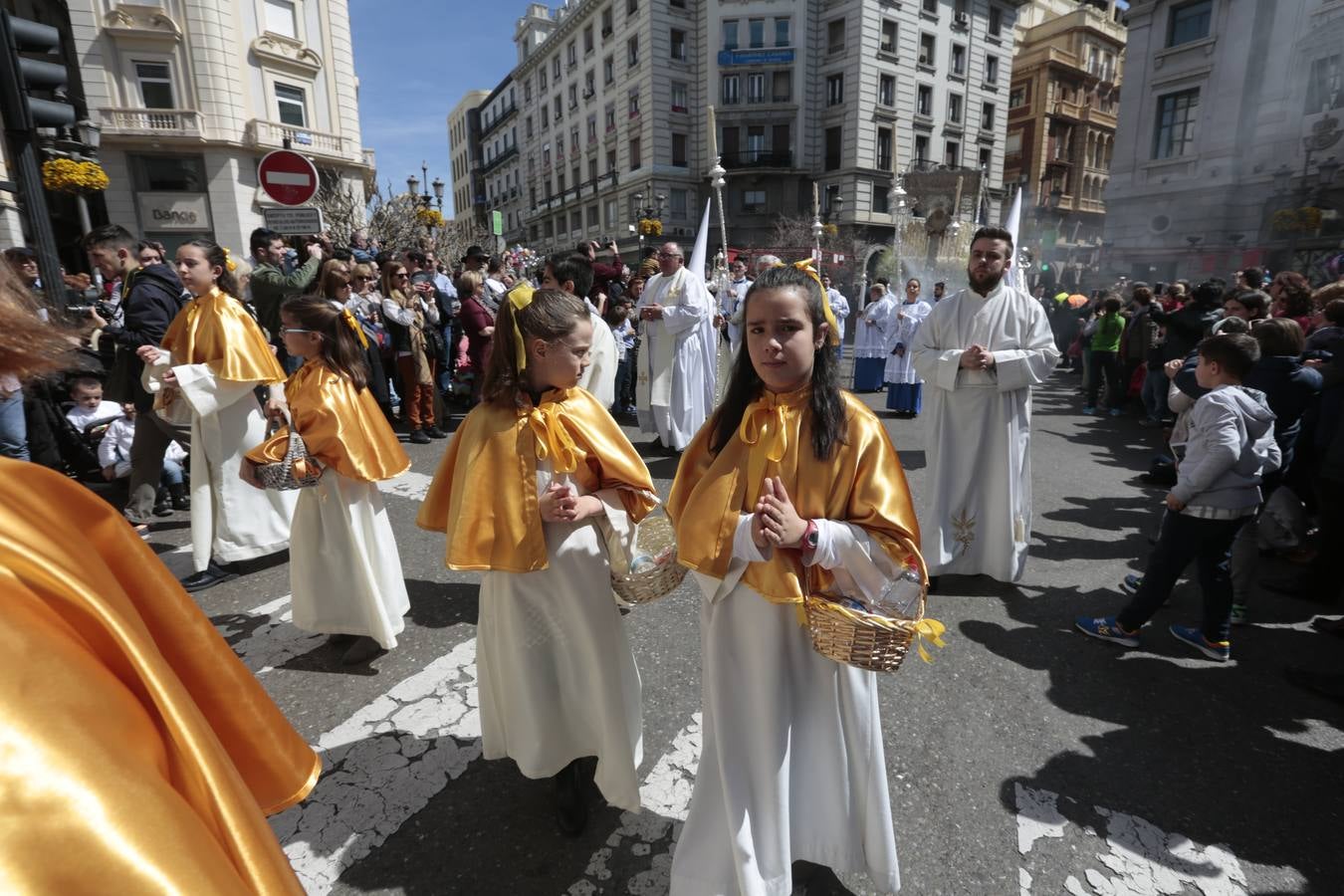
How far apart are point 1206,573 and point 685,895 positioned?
3170mm

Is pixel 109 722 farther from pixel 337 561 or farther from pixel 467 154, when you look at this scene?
pixel 467 154

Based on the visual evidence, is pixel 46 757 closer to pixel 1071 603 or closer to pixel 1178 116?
pixel 1071 603

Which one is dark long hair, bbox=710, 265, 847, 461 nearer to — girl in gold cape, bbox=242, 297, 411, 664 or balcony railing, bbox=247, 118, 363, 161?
girl in gold cape, bbox=242, 297, 411, 664

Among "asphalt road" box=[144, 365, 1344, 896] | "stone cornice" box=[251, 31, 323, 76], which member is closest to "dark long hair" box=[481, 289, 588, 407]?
"asphalt road" box=[144, 365, 1344, 896]

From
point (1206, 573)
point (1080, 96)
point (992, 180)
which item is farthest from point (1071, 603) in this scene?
point (1080, 96)

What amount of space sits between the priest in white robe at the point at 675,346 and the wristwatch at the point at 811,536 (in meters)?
5.84

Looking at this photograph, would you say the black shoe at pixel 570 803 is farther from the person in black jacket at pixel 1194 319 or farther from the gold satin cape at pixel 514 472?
the person in black jacket at pixel 1194 319

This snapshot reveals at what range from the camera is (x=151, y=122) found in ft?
86.5

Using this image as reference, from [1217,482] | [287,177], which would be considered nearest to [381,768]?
[1217,482]

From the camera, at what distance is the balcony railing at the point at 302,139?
27609 millimetres

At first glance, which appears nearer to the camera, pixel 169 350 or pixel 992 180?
pixel 169 350

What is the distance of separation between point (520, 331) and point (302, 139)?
1325 inches

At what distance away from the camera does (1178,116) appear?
28.9m

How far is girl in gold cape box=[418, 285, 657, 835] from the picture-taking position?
2180 mm
